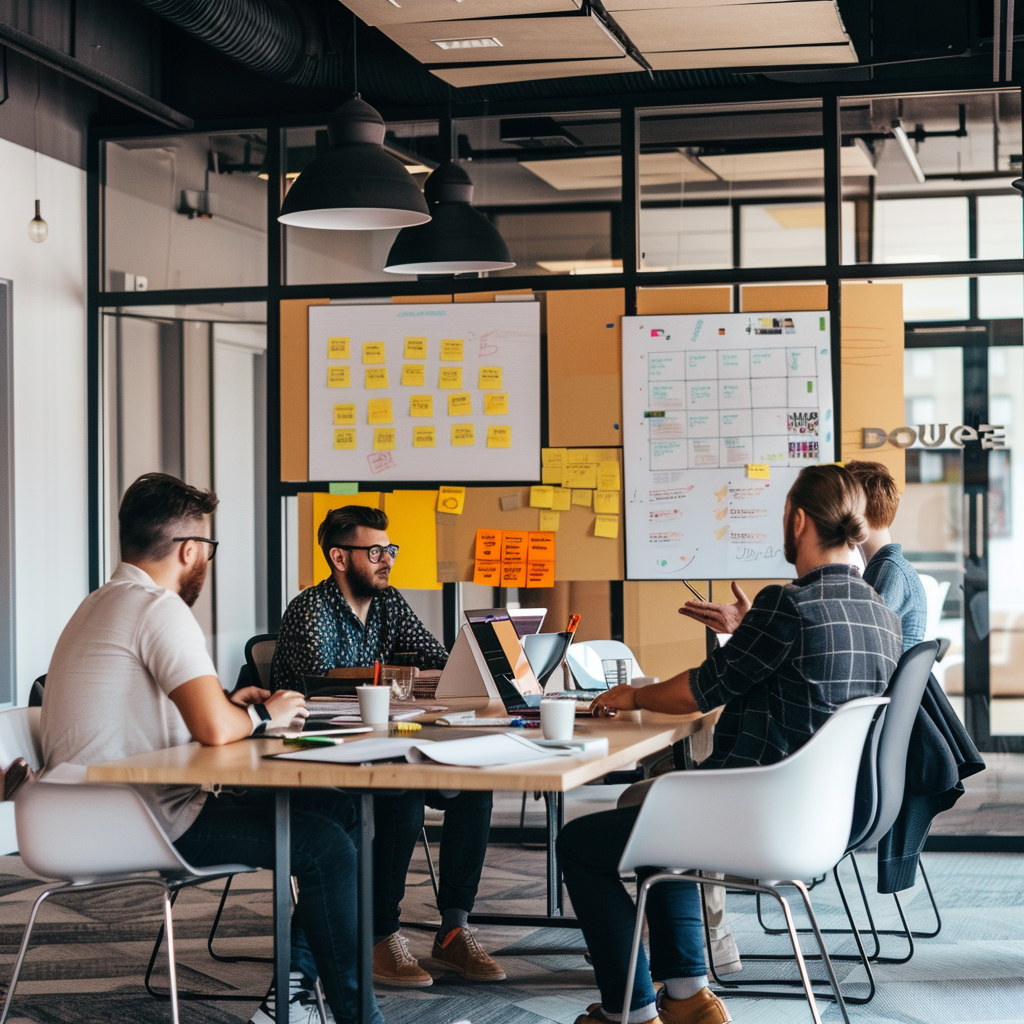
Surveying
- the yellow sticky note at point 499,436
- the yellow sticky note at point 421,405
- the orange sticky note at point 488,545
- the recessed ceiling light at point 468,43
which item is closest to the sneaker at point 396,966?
the orange sticky note at point 488,545

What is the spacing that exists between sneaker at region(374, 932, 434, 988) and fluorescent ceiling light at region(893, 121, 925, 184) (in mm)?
3704

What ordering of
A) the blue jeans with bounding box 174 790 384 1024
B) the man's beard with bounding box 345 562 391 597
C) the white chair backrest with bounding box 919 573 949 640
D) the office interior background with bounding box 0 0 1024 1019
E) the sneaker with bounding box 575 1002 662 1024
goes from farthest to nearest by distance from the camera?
the office interior background with bounding box 0 0 1024 1019
the white chair backrest with bounding box 919 573 949 640
the man's beard with bounding box 345 562 391 597
the sneaker with bounding box 575 1002 662 1024
the blue jeans with bounding box 174 790 384 1024

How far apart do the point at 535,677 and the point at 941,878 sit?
216 cm

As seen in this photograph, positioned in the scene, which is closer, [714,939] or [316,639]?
[714,939]

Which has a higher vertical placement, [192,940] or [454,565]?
[454,565]

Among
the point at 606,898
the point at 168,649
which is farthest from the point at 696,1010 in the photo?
the point at 168,649

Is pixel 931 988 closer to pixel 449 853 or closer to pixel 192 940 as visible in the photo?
pixel 449 853

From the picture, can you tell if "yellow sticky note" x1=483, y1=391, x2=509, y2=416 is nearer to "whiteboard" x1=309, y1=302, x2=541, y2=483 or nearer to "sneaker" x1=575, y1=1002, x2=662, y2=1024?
"whiteboard" x1=309, y1=302, x2=541, y2=483

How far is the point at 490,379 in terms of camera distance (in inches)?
228

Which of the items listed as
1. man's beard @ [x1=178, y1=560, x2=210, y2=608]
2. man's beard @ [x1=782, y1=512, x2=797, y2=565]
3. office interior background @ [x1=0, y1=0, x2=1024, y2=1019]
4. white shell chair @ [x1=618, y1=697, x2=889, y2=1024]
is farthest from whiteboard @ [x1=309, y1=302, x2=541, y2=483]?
white shell chair @ [x1=618, y1=697, x2=889, y2=1024]

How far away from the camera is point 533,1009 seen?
11.7ft

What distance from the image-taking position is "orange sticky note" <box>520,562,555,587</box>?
575 cm

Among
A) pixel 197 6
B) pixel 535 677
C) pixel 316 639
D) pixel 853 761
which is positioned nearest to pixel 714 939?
pixel 535 677

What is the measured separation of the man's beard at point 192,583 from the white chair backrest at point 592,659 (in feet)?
5.03
